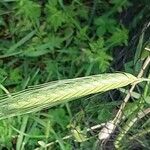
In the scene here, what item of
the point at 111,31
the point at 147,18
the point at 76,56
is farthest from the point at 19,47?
the point at 147,18

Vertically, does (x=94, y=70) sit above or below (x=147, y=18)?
below

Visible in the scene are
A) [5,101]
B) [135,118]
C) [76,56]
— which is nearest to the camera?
[5,101]

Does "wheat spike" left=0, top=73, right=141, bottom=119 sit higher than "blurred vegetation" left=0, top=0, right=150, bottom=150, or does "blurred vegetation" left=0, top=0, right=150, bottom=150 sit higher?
A: "wheat spike" left=0, top=73, right=141, bottom=119

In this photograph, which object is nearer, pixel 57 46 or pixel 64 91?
pixel 64 91

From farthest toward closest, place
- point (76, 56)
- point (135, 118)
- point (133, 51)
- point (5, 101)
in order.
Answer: point (76, 56), point (133, 51), point (135, 118), point (5, 101)

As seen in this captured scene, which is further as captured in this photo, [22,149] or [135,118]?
[22,149]

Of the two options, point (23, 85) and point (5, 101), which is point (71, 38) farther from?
point (5, 101)

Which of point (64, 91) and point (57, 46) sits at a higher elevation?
point (64, 91)

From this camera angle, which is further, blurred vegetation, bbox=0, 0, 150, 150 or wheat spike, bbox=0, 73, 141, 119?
blurred vegetation, bbox=0, 0, 150, 150
